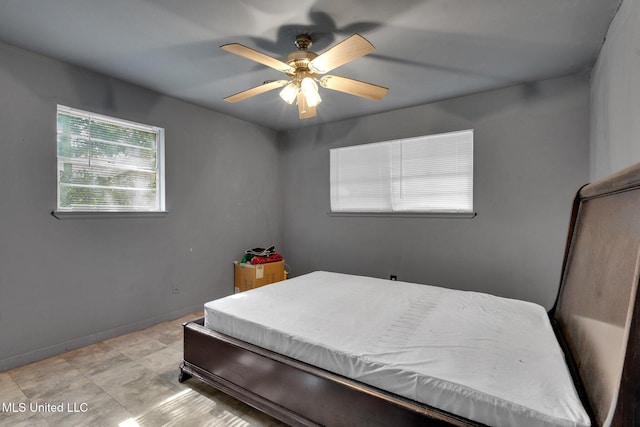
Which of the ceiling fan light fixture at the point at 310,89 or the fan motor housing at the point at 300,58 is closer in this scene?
the fan motor housing at the point at 300,58

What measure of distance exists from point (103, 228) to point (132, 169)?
0.69 m

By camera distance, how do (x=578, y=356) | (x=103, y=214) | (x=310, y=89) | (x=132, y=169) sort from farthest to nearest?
1. (x=132, y=169)
2. (x=103, y=214)
3. (x=310, y=89)
4. (x=578, y=356)

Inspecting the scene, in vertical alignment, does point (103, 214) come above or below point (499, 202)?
below

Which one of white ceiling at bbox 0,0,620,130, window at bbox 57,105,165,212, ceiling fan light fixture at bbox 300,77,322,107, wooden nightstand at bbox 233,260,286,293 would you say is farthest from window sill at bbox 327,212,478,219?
window at bbox 57,105,165,212

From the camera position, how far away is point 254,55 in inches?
75.5

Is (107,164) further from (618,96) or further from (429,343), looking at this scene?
(618,96)

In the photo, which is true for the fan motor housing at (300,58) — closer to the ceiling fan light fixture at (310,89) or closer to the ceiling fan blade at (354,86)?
the ceiling fan light fixture at (310,89)

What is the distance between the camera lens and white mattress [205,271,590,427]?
3.80ft

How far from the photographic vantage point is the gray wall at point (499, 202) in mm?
2914

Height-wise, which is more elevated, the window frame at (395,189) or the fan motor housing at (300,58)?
the fan motor housing at (300,58)

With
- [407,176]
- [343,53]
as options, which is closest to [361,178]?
[407,176]

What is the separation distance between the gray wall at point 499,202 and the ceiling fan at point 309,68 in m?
1.60

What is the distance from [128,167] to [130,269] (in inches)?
41.8

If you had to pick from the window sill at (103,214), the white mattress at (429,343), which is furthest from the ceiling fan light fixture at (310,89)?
the window sill at (103,214)
